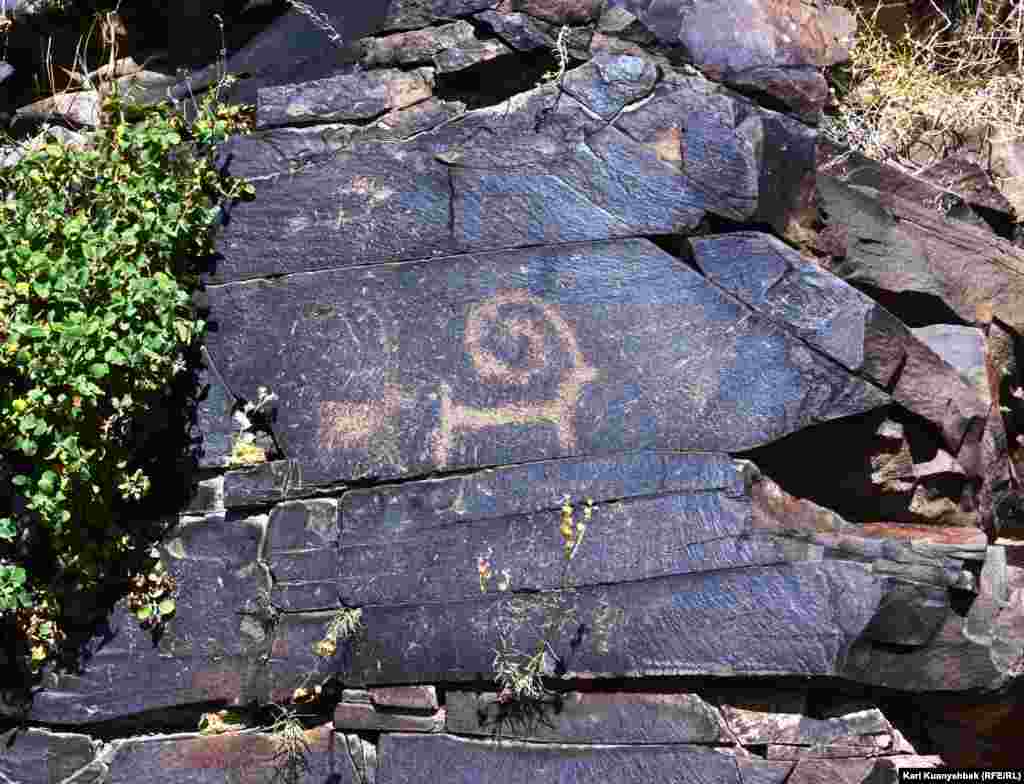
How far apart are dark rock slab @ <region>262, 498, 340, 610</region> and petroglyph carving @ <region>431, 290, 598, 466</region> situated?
16.7 inches

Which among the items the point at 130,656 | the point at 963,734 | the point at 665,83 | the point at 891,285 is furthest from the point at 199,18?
the point at 963,734

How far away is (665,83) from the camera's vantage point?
3.97 meters

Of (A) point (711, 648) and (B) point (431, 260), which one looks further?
(B) point (431, 260)

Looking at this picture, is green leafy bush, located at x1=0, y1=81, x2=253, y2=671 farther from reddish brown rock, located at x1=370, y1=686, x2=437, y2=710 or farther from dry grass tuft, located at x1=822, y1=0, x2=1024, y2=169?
dry grass tuft, located at x1=822, y1=0, x2=1024, y2=169

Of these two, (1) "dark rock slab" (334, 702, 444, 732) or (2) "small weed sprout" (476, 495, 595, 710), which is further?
(1) "dark rock slab" (334, 702, 444, 732)

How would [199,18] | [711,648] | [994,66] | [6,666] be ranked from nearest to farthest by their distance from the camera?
[711,648]
[6,666]
[199,18]
[994,66]

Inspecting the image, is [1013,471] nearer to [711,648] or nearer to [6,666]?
[711,648]

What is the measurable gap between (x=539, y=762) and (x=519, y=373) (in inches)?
45.9

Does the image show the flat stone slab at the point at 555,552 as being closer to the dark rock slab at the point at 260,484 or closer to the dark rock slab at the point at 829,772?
the dark rock slab at the point at 260,484

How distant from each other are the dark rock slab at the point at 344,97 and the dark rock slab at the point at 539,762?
204cm

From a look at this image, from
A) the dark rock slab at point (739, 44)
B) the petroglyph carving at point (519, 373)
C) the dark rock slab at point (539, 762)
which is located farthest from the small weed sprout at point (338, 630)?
the dark rock slab at point (739, 44)

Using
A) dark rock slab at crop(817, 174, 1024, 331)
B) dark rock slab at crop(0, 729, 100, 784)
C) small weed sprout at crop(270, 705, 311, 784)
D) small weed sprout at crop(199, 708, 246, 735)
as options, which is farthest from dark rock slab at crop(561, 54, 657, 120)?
dark rock slab at crop(0, 729, 100, 784)

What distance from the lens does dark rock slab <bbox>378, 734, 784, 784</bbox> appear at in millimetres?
3621

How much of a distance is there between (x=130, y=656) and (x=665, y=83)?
8.24ft
